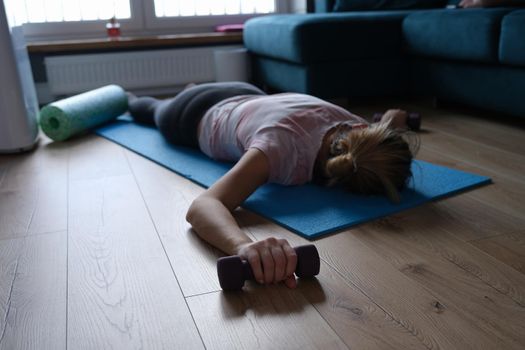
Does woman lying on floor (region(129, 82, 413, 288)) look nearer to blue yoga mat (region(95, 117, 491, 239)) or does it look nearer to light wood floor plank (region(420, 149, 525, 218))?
blue yoga mat (region(95, 117, 491, 239))

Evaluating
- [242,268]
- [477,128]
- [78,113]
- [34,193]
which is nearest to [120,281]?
[242,268]

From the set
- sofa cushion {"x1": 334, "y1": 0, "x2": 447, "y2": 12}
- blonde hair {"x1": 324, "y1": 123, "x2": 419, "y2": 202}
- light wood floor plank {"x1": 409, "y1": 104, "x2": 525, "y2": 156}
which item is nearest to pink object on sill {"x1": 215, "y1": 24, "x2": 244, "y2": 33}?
sofa cushion {"x1": 334, "y1": 0, "x2": 447, "y2": 12}

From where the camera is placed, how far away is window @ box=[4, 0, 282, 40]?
141 inches

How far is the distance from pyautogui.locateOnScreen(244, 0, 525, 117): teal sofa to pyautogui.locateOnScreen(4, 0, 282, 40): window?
0.98 m

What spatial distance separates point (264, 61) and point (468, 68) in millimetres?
1321

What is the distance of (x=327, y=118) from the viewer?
1.57 m

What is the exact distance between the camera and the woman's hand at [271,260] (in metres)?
1.00

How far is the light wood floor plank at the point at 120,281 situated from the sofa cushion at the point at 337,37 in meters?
1.33

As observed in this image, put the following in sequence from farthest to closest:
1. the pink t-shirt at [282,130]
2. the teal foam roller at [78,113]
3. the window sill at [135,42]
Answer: the window sill at [135,42] < the teal foam roller at [78,113] < the pink t-shirt at [282,130]

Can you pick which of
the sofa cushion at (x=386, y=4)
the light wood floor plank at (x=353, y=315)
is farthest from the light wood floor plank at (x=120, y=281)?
the sofa cushion at (x=386, y=4)

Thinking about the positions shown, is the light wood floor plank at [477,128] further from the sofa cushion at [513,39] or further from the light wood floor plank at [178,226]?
the light wood floor plank at [178,226]

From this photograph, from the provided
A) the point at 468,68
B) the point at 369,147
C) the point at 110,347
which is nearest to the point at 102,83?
the point at 468,68

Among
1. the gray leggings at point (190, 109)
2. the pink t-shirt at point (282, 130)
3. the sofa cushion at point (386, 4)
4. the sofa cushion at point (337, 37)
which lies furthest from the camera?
the sofa cushion at point (386, 4)

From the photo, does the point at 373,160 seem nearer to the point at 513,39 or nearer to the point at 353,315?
the point at 353,315
